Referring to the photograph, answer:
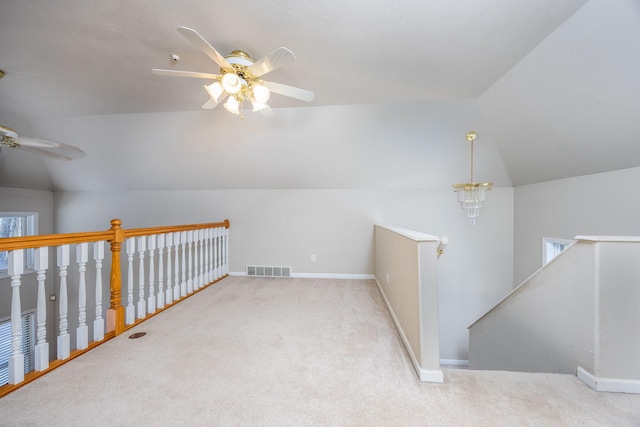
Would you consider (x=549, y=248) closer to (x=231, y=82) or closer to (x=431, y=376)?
(x=431, y=376)

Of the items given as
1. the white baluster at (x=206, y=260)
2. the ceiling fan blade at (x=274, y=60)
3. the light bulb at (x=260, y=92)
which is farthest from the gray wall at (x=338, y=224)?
the ceiling fan blade at (x=274, y=60)

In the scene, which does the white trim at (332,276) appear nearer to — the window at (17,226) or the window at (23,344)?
the window at (23,344)

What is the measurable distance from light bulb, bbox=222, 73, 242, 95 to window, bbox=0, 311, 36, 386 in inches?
205

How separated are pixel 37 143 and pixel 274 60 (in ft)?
8.86

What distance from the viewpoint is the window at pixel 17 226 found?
14.9ft

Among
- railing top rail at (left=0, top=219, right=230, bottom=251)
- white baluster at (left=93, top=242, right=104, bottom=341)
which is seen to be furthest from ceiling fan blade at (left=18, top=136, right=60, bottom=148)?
white baluster at (left=93, top=242, right=104, bottom=341)

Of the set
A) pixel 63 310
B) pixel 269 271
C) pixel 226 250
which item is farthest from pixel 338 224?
pixel 63 310

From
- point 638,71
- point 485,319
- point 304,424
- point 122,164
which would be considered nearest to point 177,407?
point 304,424

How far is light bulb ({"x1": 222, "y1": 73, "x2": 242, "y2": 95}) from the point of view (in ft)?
6.29

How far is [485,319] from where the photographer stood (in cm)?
292

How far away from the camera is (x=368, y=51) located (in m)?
2.21

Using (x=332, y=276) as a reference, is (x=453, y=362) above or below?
below

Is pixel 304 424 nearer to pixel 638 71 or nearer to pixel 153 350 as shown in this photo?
pixel 153 350

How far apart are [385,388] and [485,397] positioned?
586 mm
